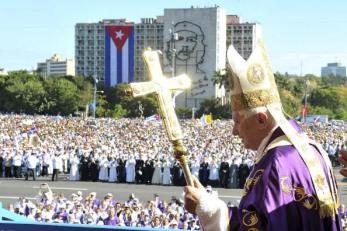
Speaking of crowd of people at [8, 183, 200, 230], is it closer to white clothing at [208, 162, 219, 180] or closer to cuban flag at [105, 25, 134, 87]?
white clothing at [208, 162, 219, 180]

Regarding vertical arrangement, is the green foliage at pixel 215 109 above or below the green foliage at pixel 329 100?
below

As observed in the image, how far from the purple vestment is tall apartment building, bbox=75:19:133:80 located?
169609 millimetres

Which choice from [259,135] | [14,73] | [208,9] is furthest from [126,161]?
[208,9]

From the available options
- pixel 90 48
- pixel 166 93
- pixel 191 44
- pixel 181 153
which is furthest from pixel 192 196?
pixel 90 48

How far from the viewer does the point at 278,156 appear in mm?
2943

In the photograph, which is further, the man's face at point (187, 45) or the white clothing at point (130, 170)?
the man's face at point (187, 45)

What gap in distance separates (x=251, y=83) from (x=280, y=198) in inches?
25.6

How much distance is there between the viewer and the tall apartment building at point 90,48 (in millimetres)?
173625

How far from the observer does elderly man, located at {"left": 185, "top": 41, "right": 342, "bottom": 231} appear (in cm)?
284

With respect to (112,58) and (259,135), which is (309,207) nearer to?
(259,135)

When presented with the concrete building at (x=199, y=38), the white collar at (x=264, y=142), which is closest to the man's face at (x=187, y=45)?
the concrete building at (x=199, y=38)

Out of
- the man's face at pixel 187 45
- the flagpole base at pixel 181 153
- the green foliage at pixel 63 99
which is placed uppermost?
the man's face at pixel 187 45

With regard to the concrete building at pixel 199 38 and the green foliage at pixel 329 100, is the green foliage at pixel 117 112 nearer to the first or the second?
the green foliage at pixel 329 100

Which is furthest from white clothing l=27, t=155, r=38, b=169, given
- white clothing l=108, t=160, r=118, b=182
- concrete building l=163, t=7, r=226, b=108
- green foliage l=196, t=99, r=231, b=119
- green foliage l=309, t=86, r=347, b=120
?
concrete building l=163, t=7, r=226, b=108
